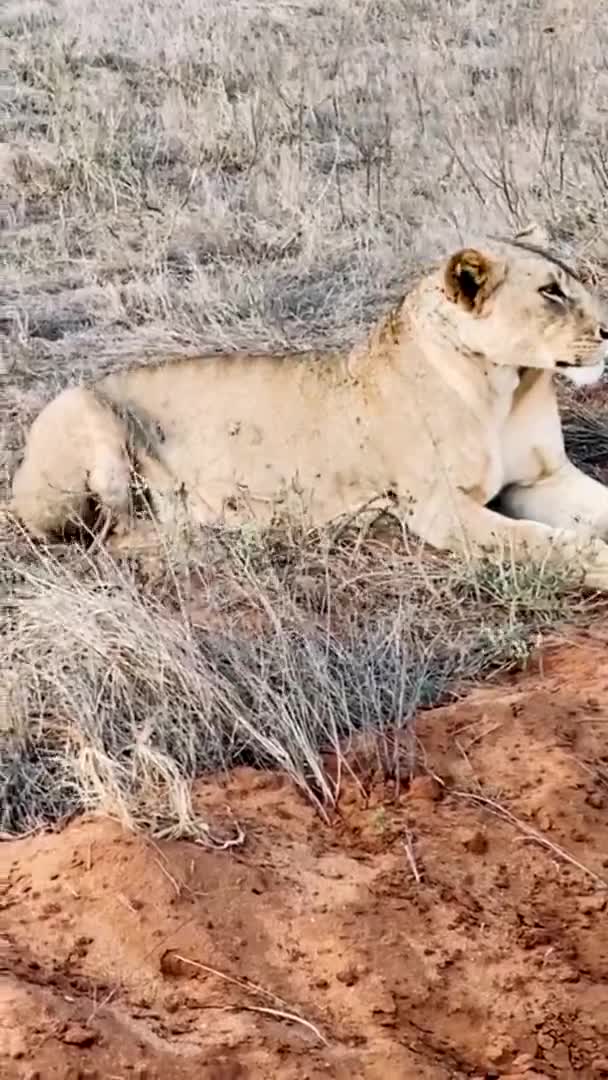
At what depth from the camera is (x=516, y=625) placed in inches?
180

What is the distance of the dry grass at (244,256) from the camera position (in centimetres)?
413

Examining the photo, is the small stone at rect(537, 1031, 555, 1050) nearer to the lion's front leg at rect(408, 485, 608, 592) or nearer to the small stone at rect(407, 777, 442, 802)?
the small stone at rect(407, 777, 442, 802)

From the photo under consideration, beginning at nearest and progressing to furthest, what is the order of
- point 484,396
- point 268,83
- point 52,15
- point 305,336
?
point 484,396
point 305,336
point 268,83
point 52,15

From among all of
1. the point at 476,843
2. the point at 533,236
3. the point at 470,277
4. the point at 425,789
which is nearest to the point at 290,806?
the point at 425,789

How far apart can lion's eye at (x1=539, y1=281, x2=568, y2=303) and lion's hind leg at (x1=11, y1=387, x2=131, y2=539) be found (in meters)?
1.50

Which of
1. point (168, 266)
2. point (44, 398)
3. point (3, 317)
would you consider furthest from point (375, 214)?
point (44, 398)

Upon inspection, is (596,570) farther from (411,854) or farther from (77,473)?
(77,473)

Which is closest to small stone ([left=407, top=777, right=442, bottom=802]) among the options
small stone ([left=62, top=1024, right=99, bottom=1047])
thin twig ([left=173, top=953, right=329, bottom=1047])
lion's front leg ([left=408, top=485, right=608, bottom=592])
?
thin twig ([left=173, top=953, right=329, bottom=1047])

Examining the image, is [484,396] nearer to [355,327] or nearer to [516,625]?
[516,625]

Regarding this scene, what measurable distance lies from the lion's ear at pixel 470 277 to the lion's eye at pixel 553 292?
0.14 m

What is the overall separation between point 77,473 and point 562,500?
163cm

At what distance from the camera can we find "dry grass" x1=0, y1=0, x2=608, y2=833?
4133 millimetres

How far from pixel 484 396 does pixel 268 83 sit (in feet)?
21.9

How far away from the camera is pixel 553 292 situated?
5031 millimetres
